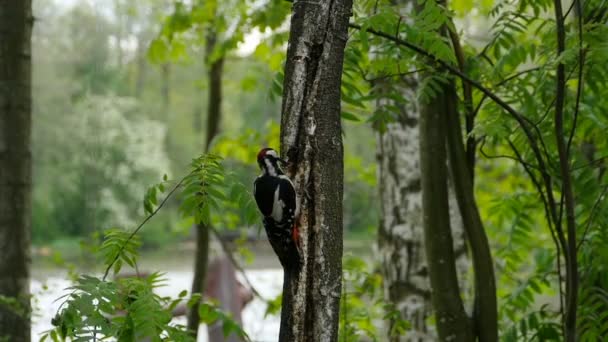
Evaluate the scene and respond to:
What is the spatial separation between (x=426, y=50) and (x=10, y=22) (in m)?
2.20

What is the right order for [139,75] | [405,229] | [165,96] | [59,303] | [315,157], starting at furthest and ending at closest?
[165,96] → [139,75] → [59,303] → [405,229] → [315,157]

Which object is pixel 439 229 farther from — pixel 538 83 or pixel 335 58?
pixel 335 58

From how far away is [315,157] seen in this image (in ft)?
6.28

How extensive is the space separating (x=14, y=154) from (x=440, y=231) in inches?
84.1

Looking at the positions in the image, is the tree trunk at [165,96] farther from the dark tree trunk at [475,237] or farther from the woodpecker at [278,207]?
the woodpecker at [278,207]

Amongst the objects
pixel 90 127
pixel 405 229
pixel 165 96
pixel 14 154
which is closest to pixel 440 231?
pixel 405 229

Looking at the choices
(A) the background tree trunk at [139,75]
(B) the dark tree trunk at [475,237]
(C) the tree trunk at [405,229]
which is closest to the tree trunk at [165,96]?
(A) the background tree trunk at [139,75]

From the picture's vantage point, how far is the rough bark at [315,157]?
1858 mm

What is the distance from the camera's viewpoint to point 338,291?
1.89 metres

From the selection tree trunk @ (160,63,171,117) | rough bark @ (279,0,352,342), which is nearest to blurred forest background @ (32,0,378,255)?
tree trunk @ (160,63,171,117)

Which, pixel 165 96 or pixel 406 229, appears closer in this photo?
pixel 406 229

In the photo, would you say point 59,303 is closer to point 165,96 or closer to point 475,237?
point 475,237

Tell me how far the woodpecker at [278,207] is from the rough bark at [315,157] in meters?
0.03

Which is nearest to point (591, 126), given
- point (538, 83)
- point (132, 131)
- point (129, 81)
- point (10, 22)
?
point (538, 83)
